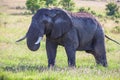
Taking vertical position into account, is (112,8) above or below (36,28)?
below

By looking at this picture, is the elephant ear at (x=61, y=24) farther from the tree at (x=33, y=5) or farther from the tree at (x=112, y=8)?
the tree at (x=112, y=8)

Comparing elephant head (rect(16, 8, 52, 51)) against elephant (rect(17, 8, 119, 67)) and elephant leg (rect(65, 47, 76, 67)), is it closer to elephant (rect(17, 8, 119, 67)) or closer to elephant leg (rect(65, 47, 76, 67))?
elephant (rect(17, 8, 119, 67))

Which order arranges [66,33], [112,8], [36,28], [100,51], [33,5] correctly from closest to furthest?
1. [36,28]
2. [66,33]
3. [100,51]
4. [33,5]
5. [112,8]

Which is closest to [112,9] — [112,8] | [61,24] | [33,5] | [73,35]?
[112,8]

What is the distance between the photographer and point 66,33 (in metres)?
13.0

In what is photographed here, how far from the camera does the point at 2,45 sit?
1939 centimetres

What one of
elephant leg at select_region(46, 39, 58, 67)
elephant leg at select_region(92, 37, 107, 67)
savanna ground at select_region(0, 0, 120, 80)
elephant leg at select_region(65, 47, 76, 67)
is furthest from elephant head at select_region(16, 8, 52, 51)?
elephant leg at select_region(92, 37, 107, 67)

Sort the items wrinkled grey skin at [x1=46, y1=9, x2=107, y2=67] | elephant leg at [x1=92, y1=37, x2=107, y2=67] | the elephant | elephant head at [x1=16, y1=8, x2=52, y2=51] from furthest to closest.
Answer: elephant leg at [x1=92, y1=37, x2=107, y2=67] < wrinkled grey skin at [x1=46, y1=9, x2=107, y2=67] < the elephant < elephant head at [x1=16, y1=8, x2=52, y2=51]

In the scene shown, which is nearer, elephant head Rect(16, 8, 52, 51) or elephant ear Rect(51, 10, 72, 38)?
elephant head Rect(16, 8, 52, 51)

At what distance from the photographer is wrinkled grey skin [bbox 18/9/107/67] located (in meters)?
12.0

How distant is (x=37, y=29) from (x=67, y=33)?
56.7 inches

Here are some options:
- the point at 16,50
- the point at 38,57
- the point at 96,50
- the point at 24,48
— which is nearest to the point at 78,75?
the point at 96,50

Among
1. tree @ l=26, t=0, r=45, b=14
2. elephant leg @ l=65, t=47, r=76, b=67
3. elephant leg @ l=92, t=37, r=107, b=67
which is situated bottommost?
tree @ l=26, t=0, r=45, b=14

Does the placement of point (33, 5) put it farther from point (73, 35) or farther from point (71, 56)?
point (71, 56)
